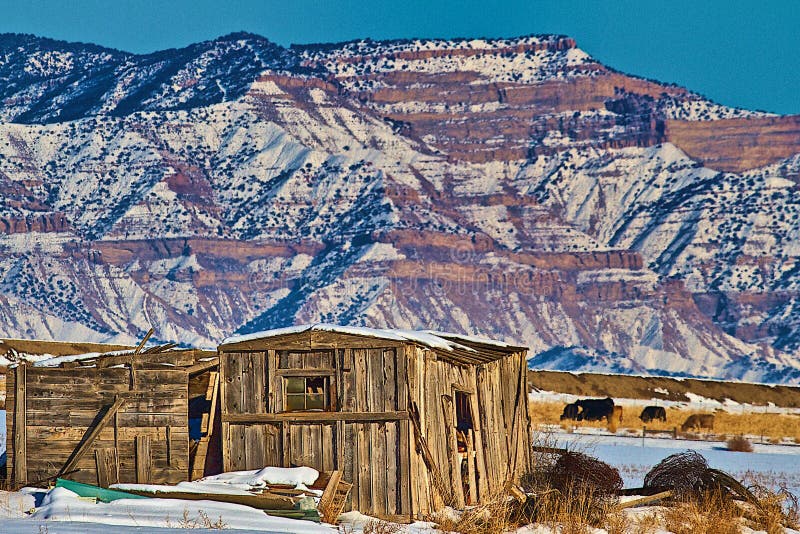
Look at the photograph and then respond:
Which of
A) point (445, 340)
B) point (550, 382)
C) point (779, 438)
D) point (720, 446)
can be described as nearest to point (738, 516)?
point (445, 340)

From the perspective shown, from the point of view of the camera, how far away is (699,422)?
237 feet

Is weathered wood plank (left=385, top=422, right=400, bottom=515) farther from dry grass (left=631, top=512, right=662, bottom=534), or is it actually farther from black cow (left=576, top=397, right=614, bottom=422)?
black cow (left=576, top=397, right=614, bottom=422)

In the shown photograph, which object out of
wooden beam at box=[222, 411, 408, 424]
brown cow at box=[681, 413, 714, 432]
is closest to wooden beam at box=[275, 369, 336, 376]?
wooden beam at box=[222, 411, 408, 424]

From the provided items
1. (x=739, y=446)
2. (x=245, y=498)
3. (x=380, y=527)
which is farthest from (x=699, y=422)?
(x=380, y=527)

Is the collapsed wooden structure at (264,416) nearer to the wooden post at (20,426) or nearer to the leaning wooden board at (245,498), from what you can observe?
the wooden post at (20,426)

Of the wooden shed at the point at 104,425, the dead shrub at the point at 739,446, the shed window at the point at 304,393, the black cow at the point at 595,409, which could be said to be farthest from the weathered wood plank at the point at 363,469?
the black cow at the point at 595,409

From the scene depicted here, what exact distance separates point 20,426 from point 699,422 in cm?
4891

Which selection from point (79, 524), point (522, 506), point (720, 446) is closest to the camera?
point (79, 524)

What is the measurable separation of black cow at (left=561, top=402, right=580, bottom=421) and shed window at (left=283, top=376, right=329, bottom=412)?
42292mm

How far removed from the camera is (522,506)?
25016 mm

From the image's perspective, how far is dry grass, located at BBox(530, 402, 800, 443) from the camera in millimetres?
68188

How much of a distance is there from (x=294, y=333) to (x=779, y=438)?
4263 centimetres

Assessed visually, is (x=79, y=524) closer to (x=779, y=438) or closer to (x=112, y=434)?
(x=112, y=434)

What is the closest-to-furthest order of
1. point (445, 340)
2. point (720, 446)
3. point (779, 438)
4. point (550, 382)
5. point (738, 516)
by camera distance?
point (738, 516) < point (445, 340) < point (720, 446) < point (779, 438) < point (550, 382)
